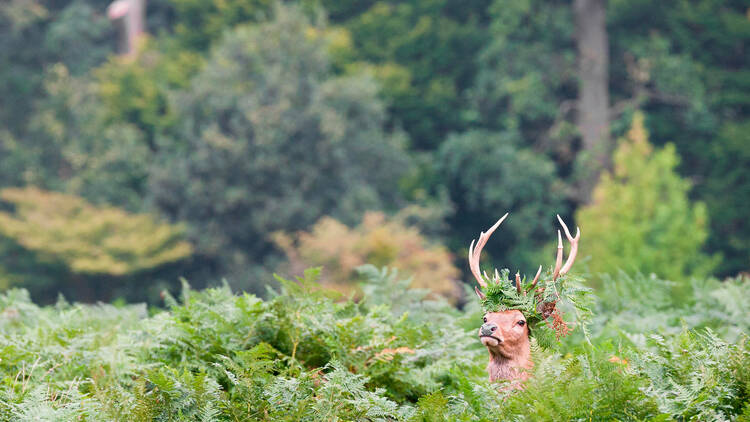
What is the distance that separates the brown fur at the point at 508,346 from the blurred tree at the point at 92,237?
18422mm

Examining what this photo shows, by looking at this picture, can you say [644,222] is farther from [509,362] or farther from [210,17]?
[509,362]

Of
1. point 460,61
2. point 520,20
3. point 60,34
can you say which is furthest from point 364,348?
point 60,34

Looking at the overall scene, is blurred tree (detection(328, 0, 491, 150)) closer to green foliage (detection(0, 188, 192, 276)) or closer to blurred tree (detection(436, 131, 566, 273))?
blurred tree (detection(436, 131, 566, 273))

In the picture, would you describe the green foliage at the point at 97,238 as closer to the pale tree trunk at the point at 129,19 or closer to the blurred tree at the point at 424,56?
the pale tree trunk at the point at 129,19

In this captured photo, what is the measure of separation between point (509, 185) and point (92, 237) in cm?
1056

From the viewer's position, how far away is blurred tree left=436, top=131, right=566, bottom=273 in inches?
839

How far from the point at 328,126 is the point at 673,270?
845cm

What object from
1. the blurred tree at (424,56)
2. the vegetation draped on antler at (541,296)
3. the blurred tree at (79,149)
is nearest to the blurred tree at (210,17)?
the blurred tree at (424,56)

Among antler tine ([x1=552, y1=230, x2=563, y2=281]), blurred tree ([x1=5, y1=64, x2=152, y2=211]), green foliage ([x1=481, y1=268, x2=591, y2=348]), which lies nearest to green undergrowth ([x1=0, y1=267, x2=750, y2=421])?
green foliage ([x1=481, y1=268, x2=591, y2=348])

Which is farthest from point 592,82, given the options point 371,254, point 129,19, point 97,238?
point 129,19

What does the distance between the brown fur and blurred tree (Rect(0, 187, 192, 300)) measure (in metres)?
18.4

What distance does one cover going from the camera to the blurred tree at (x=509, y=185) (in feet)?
69.9

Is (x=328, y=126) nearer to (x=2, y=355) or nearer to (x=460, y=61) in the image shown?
(x=460, y=61)

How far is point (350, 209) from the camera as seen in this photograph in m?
19.8
